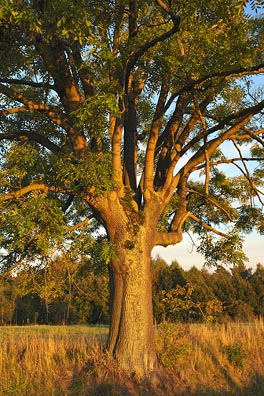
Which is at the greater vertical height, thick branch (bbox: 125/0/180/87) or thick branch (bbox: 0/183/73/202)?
thick branch (bbox: 125/0/180/87)

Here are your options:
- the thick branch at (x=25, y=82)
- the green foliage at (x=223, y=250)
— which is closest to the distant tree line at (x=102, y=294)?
the green foliage at (x=223, y=250)

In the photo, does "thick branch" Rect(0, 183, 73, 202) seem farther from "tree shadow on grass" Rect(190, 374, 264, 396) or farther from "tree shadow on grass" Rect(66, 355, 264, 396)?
"tree shadow on grass" Rect(190, 374, 264, 396)

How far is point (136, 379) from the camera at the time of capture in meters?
9.33

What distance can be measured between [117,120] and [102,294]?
80.9 ft

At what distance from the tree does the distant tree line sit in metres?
0.73

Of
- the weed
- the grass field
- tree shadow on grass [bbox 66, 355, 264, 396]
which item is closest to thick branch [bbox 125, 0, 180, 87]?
tree shadow on grass [bbox 66, 355, 264, 396]

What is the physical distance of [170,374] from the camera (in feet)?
33.3

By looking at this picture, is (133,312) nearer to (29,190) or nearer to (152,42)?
(29,190)

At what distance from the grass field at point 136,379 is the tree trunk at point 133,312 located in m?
0.32

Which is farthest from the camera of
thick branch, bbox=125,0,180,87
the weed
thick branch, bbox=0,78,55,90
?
the weed

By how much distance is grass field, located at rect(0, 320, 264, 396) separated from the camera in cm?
880

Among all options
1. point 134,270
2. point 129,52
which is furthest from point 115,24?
point 134,270

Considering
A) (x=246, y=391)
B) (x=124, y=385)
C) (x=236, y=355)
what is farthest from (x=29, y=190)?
(x=236, y=355)

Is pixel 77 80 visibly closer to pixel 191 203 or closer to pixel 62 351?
pixel 191 203
